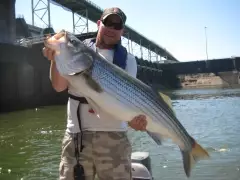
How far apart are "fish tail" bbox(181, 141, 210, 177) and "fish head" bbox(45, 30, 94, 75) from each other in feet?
5.41

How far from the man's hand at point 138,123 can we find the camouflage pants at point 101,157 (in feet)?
0.86

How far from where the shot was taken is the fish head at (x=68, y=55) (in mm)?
3697

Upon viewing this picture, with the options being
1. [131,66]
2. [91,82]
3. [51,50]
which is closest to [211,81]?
[131,66]

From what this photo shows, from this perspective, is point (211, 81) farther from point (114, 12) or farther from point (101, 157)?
point (101, 157)

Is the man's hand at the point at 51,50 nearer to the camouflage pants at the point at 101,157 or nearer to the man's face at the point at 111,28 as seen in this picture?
the man's face at the point at 111,28

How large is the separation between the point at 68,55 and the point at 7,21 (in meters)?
42.3

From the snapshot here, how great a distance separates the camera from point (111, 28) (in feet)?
13.9

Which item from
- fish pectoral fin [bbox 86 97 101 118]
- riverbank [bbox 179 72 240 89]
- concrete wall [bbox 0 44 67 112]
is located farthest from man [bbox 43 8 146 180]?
riverbank [bbox 179 72 240 89]

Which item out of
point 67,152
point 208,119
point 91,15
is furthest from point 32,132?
point 91,15

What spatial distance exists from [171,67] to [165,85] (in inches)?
220

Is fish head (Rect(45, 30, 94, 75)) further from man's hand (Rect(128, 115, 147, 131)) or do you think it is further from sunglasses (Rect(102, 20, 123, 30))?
man's hand (Rect(128, 115, 147, 131))

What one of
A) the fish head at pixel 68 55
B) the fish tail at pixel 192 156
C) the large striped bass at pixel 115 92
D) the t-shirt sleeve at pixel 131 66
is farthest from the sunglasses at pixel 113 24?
the fish tail at pixel 192 156

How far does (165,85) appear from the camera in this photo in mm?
102250

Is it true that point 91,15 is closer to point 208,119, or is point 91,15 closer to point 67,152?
point 208,119
